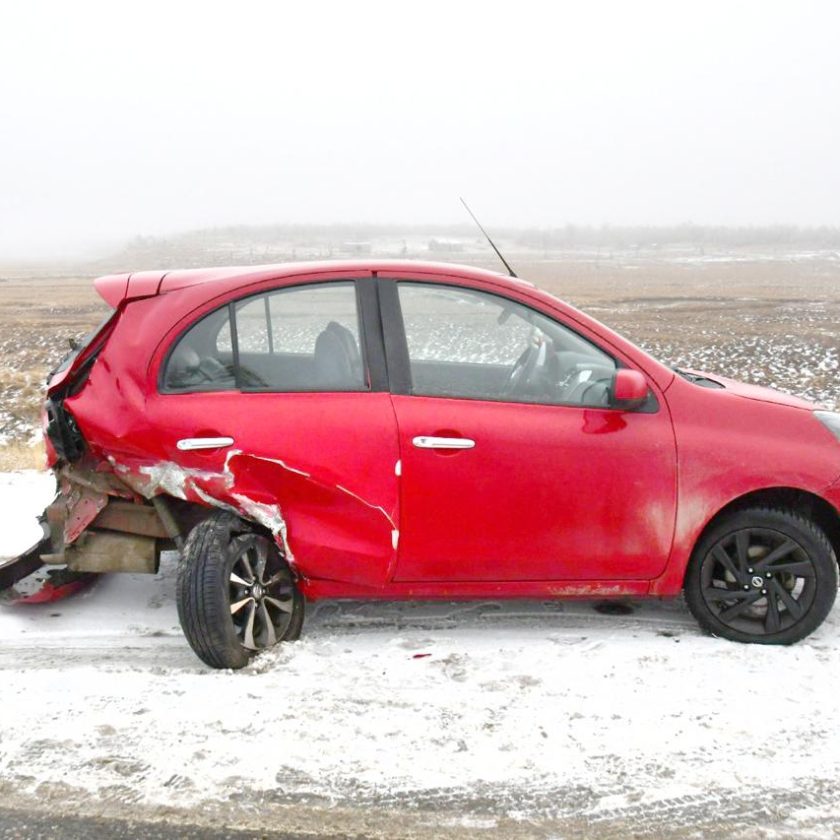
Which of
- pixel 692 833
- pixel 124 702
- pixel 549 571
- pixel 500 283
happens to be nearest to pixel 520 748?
pixel 692 833

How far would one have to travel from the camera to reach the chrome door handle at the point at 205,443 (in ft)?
13.5

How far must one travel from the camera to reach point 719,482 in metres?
4.20

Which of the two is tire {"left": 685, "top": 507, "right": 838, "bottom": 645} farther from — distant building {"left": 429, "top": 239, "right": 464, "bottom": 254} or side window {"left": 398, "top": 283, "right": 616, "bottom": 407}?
distant building {"left": 429, "top": 239, "right": 464, "bottom": 254}

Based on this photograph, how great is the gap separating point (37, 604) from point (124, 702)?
1435mm

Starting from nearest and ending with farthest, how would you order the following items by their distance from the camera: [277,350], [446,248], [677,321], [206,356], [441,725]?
[441,725] → [206,356] → [277,350] → [677,321] → [446,248]

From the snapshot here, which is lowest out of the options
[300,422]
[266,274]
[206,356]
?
[300,422]

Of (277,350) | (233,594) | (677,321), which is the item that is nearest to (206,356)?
(277,350)

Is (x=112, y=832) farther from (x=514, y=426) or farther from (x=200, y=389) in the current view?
(x=514, y=426)

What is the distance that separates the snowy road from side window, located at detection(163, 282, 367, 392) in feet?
3.92

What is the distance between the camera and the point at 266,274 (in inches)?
171

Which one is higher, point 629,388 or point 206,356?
point 206,356

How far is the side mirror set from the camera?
4070 mm

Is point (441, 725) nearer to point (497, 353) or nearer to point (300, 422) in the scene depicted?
point (300, 422)

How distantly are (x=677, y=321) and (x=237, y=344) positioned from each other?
80.9ft
